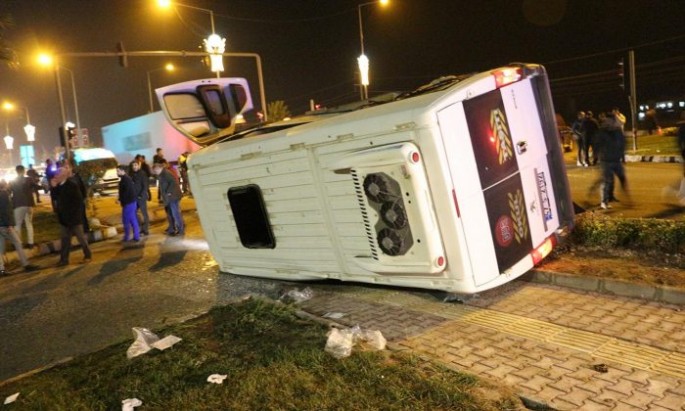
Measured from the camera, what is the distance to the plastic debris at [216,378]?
427cm

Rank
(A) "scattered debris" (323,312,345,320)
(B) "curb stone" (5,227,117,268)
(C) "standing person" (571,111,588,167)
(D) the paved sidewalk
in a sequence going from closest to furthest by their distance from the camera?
(D) the paved sidewalk
(A) "scattered debris" (323,312,345,320)
(B) "curb stone" (5,227,117,268)
(C) "standing person" (571,111,588,167)

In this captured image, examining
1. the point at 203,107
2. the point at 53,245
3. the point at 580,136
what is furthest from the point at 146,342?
the point at 580,136

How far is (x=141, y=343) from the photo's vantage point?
517 cm

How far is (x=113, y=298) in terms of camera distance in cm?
756

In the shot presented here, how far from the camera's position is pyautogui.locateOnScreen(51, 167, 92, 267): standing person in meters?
10.1

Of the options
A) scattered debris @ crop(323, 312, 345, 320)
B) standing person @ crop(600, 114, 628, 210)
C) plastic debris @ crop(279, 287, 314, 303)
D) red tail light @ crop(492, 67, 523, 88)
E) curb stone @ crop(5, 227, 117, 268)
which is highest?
red tail light @ crop(492, 67, 523, 88)

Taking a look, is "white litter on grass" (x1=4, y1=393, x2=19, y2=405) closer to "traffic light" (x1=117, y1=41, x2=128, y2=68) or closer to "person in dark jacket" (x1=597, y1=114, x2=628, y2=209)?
"person in dark jacket" (x1=597, y1=114, x2=628, y2=209)

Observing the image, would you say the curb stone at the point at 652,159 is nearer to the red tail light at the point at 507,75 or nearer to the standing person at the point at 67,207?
the red tail light at the point at 507,75

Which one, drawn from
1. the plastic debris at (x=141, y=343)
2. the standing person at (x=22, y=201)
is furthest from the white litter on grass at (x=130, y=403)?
the standing person at (x=22, y=201)

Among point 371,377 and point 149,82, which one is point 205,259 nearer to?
point 371,377

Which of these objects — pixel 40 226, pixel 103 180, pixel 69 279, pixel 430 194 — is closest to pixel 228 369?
pixel 430 194

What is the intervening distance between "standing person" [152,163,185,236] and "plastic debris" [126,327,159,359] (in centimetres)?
710

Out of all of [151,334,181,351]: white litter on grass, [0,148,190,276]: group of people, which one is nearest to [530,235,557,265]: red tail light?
[151,334,181,351]: white litter on grass

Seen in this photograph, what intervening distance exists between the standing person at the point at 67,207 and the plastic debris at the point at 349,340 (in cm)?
714
